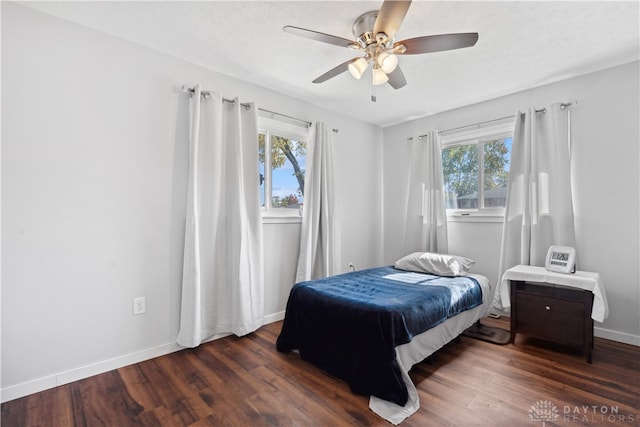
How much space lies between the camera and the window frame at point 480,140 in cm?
332

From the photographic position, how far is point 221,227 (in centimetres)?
271

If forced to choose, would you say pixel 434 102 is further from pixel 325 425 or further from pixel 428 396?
pixel 325 425

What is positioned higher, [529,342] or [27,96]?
[27,96]

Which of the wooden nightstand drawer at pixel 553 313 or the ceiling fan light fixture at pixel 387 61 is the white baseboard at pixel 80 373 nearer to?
the ceiling fan light fixture at pixel 387 61

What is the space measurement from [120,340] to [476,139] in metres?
4.03

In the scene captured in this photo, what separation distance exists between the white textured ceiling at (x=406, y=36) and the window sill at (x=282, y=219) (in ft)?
4.42

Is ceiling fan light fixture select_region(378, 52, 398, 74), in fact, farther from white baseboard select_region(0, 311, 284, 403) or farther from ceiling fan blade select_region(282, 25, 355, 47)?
white baseboard select_region(0, 311, 284, 403)

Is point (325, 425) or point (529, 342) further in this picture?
point (529, 342)

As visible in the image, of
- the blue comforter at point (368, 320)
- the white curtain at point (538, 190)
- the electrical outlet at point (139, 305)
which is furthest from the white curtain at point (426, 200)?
the electrical outlet at point (139, 305)

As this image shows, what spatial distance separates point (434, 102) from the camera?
352 cm

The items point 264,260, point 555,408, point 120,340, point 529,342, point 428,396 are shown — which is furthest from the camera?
point 264,260

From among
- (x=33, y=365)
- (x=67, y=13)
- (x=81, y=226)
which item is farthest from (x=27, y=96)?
(x=33, y=365)

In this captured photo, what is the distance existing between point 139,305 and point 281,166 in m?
1.88

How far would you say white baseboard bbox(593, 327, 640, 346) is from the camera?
2.53 m
